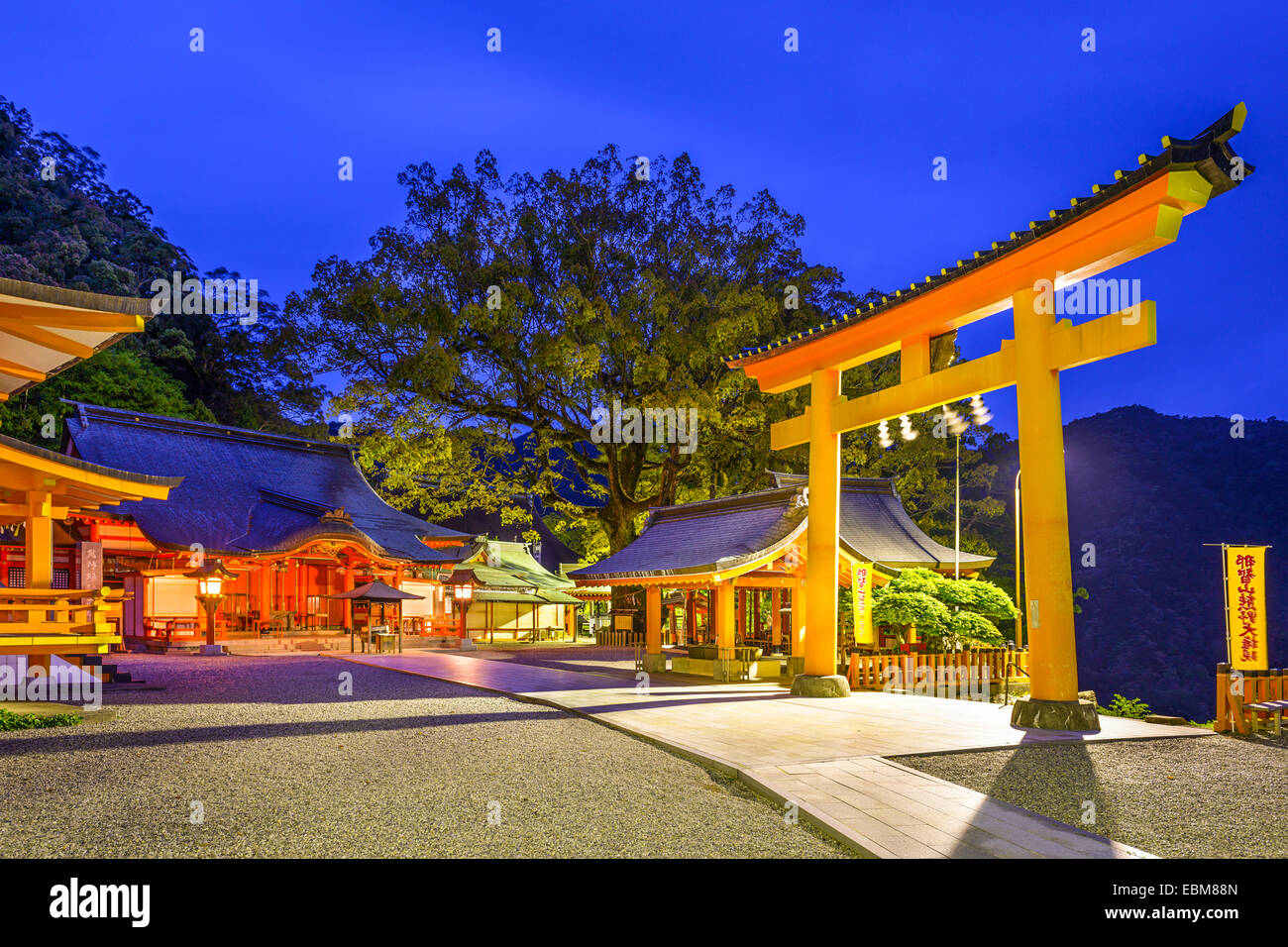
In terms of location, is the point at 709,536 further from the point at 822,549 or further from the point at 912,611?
the point at 822,549

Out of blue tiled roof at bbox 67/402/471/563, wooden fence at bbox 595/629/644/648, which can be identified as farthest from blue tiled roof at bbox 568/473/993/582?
blue tiled roof at bbox 67/402/471/563

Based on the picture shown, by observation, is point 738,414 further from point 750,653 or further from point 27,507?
point 27,507

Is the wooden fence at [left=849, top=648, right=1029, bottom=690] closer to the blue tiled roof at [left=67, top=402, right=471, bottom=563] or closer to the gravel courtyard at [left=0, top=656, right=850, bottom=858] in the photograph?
the gravel courtyard at [left=0, top=656, right=850, bottom=858]

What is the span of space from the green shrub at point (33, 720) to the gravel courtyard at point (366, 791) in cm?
35

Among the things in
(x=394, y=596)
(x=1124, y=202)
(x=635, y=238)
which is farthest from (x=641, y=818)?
(x=635, y=238)

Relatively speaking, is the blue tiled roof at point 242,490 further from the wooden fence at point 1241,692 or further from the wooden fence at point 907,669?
the wooden fence at point 1241,692

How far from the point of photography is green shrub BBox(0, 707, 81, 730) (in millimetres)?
10188

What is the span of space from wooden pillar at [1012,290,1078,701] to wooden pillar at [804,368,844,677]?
4.00 m

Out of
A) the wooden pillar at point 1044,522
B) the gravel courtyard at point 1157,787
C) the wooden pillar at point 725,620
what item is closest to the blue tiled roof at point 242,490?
the wooden pillar at point 725,620

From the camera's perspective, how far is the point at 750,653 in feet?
60.1

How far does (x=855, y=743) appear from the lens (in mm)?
9633

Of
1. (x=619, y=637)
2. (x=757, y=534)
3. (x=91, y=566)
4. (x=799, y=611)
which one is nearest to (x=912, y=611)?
(x=799, y=611)

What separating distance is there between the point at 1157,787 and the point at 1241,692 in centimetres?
421

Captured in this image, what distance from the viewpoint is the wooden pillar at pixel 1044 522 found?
34.7 feet
